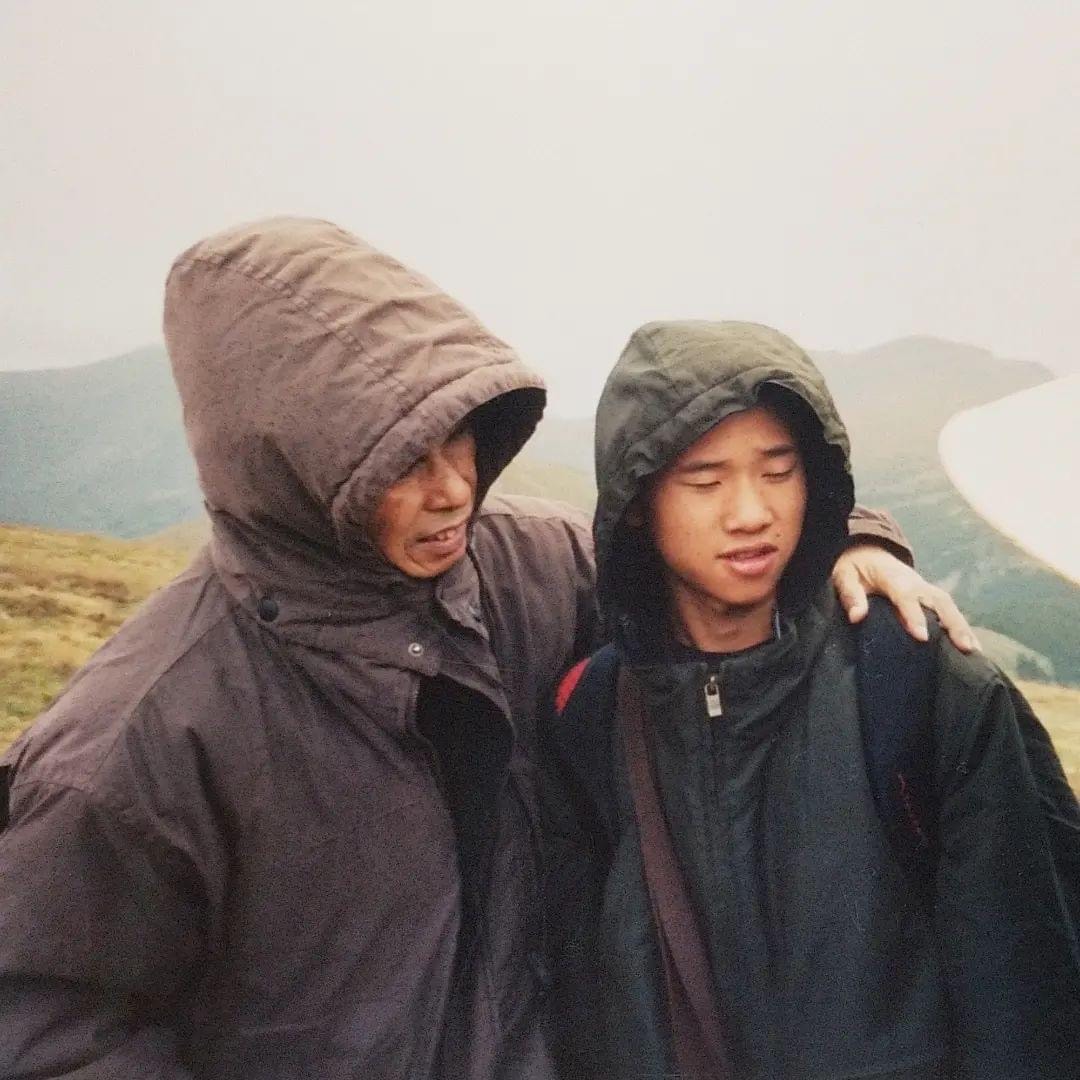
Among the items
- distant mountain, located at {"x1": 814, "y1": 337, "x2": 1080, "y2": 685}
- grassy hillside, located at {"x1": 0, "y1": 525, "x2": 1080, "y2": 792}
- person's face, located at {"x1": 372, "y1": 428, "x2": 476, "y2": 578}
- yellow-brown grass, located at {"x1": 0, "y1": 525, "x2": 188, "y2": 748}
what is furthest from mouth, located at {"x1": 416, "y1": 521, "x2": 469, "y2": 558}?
distant mountain, located at {"x1": 814, "y1": 337, "x2": 1080, "y2": 685}

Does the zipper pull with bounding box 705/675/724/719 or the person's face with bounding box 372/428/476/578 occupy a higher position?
the person's face with bounding box 372/428/476/578

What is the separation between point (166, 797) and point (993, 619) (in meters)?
2.18

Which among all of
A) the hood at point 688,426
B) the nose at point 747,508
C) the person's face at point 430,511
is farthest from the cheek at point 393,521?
the nose at point 747,508

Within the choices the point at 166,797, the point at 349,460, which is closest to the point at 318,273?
the point at 349,460

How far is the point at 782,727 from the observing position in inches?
40.8

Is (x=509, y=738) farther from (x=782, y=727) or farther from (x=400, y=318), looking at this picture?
(x=400, y=318)

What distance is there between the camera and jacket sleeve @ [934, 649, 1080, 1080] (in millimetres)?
917

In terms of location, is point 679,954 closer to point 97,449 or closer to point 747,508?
point 747,508

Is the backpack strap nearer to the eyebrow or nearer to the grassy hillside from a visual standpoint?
the eyebrow

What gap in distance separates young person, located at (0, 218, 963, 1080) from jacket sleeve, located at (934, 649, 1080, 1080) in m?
0.21

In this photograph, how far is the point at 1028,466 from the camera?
3.35ft

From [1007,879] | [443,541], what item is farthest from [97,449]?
[1007,879]

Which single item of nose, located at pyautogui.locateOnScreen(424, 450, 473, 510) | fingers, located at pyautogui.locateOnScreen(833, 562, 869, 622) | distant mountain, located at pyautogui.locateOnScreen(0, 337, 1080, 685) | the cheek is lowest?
distant mountain, located at pyautogui.locateOnScreen(0, 337, 1080, 685)

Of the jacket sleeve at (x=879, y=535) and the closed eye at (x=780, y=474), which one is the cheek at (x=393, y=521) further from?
the jacket sleeve at (x=879, y=535)
